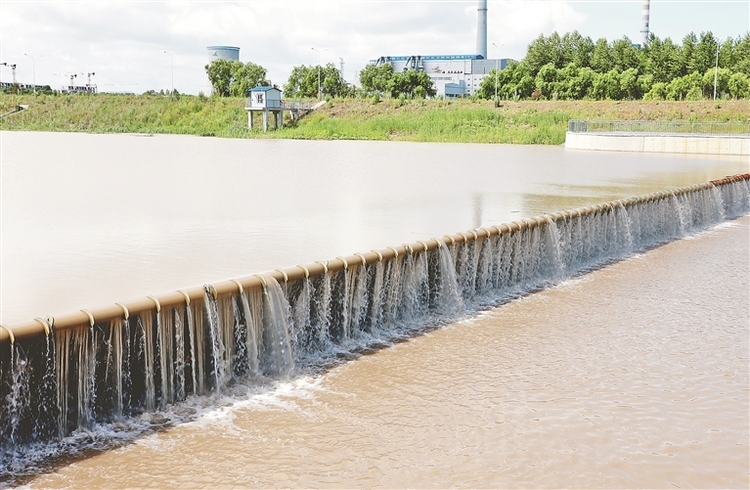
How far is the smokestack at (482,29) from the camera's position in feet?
401

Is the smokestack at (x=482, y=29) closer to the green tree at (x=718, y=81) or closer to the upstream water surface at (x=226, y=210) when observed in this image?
the green tree at (x=718, y=81)

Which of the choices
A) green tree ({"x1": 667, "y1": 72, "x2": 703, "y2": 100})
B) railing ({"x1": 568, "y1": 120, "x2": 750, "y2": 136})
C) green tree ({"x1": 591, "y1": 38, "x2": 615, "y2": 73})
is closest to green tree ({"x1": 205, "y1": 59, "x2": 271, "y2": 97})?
green tree ({"x1": 591, "y1": 38, "x2": 615, "y2": 73})

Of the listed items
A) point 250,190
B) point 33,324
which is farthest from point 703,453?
point 250,190

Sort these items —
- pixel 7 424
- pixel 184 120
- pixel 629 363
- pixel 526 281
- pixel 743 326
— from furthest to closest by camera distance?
pixel 184 120, pixel 526 281, pixel 743 326, pixel 629 363, pixel 7 424

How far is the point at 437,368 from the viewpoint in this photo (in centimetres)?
766

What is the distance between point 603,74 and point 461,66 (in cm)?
6340

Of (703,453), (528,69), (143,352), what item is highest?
(528,69)

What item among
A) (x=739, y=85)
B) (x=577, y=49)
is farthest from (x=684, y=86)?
(x=577, y=49)

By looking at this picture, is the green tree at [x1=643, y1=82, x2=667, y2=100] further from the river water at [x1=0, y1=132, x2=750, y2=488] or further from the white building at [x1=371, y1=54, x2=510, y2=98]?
the white building at [x1=371, y1=54, x2=510, y2=98]

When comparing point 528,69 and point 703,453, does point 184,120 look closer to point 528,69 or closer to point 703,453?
point 528,69

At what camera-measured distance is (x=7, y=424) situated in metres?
5.75

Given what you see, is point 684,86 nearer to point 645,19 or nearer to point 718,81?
point 718,81

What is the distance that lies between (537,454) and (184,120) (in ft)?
251

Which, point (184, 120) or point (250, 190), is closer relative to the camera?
point (250, 190)
